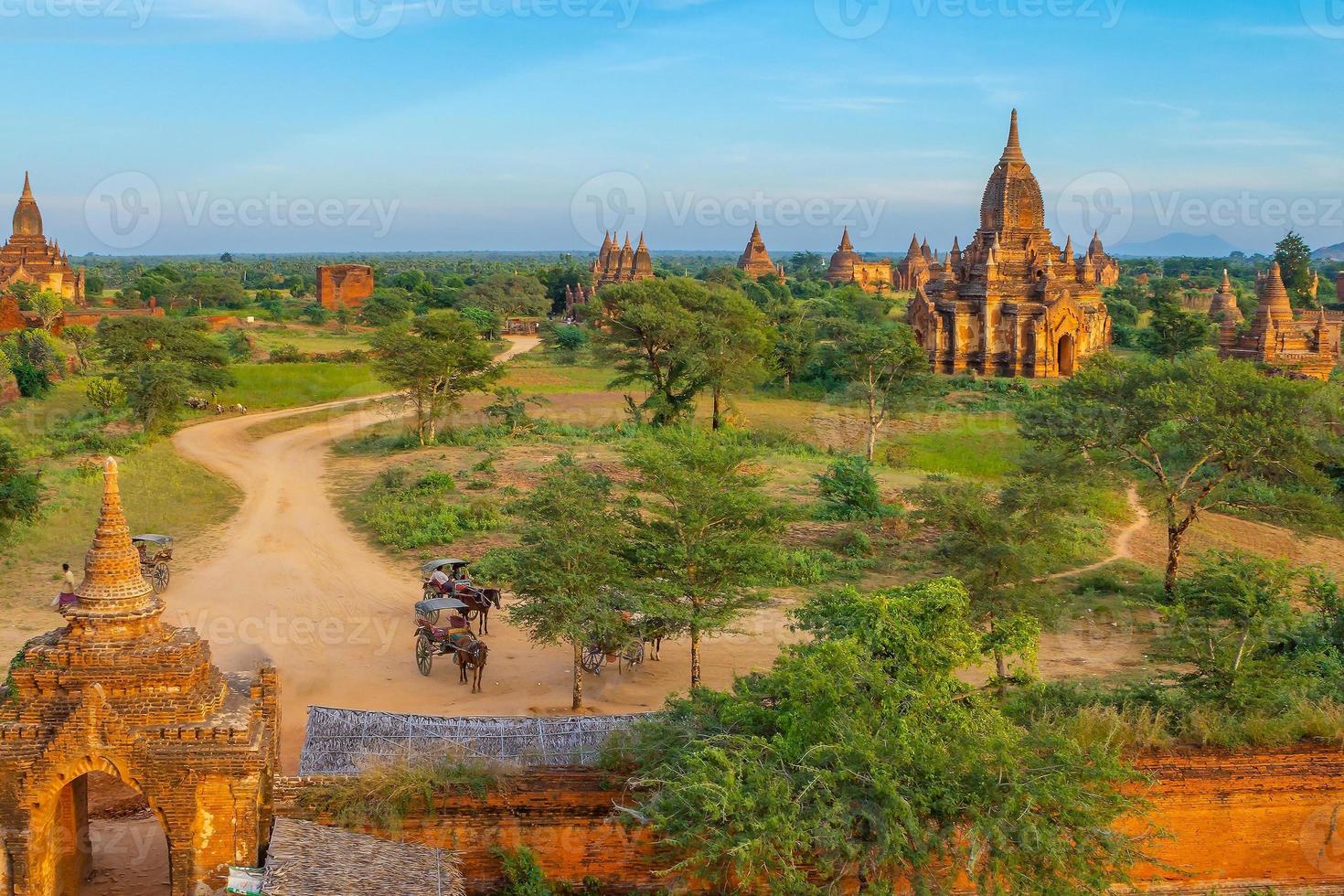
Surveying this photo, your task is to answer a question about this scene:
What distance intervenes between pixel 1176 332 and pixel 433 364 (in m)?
36.3

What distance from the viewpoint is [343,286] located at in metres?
84.1

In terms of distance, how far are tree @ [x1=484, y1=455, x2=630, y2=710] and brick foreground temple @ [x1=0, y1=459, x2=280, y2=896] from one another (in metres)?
5.50

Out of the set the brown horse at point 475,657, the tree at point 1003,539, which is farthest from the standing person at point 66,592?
the tree at point 1003,539

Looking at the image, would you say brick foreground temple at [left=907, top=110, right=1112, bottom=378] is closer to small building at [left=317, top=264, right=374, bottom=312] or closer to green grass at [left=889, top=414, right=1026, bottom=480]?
green grass at [left=889, top=414, right=1026, bottom=480]

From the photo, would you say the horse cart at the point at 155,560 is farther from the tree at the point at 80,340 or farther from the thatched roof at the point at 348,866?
the tree at the point at 80,340

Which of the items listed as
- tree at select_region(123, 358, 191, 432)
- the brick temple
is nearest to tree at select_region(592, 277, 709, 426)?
tree at select_region(123, 358, 191, 432)

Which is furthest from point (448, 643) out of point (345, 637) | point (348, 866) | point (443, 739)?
point (348, 866)

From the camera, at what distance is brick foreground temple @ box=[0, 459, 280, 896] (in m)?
9.64

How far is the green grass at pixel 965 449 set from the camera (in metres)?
32.7

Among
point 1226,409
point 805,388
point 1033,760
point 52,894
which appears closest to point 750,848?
point 1033,760

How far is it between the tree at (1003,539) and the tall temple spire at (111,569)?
10820 mm

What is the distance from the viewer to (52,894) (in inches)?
399

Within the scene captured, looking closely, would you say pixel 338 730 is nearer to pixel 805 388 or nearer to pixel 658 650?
pixel 658 650

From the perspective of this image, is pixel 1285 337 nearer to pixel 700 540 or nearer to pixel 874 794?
pixel 700 540
